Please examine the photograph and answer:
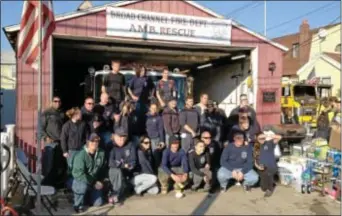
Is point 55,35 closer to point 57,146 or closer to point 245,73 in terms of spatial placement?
point 57,146

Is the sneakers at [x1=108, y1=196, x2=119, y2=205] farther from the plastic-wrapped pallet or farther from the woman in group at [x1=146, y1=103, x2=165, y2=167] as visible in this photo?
the plastic-wrapped pallet

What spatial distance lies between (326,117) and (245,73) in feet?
10.1

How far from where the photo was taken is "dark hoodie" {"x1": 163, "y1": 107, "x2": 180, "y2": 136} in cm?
967

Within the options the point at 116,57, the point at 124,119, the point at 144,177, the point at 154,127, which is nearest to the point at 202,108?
the point at 154,127

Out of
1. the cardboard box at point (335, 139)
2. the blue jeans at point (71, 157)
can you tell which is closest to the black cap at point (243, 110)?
the cardboard box at point (335, 139)

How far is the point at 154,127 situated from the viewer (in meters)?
9.56

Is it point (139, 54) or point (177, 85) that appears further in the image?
point (139, 54)

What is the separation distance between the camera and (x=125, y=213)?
24.3 ft

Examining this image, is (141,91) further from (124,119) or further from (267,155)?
(267,155)

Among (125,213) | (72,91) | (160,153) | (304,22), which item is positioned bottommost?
(125,213)

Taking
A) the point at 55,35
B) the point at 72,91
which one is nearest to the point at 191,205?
the point at 55,35

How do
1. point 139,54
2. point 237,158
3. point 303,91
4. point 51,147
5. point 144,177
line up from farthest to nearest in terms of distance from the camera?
1. point 303,91
2. point 139,54
3. point 237,158
4. point 51,147
5. point 144,177

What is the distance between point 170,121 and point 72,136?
224 centimetres

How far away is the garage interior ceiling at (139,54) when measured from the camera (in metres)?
13.4
